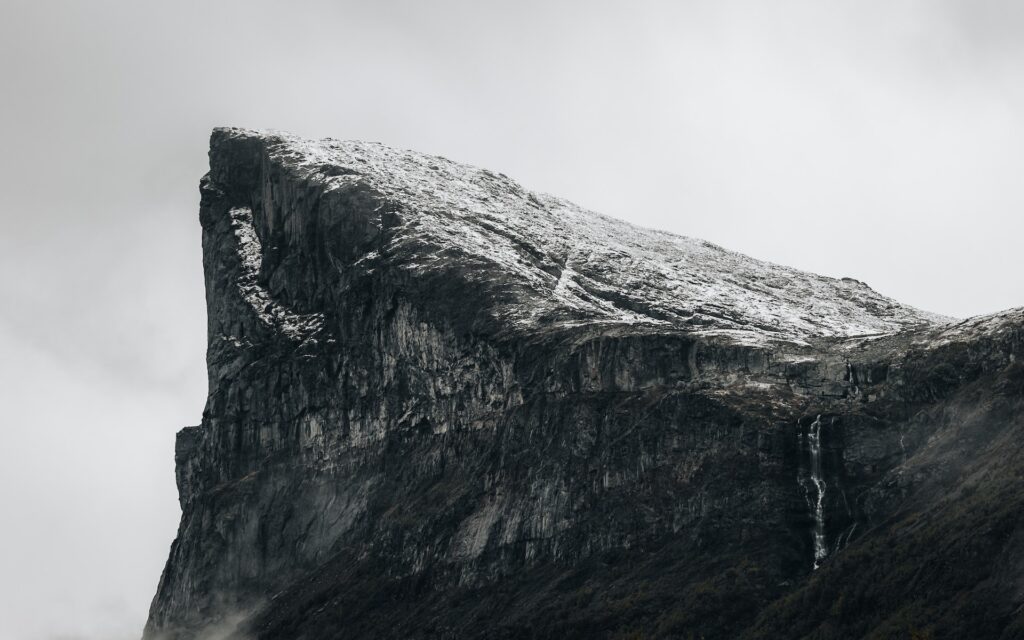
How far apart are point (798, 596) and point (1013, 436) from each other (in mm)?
35359

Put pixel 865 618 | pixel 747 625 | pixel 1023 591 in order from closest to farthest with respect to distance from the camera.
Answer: pixel 1023 591, pixel 865 618, pixel 747 625

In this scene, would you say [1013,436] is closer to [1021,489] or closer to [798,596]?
[1021,489]

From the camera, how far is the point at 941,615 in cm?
17338

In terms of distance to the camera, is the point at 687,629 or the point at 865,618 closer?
the point at 865,618

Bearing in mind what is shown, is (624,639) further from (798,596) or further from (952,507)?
(952,507)

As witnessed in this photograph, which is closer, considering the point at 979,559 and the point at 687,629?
the point at 979,559

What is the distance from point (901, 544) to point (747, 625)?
21.4 meters

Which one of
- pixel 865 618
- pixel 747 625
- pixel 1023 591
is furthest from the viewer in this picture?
pixel 747 625

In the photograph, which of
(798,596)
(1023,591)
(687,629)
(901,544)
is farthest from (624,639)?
(1023,591)

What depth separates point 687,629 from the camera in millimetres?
195625

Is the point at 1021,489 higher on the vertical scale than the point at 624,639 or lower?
higher

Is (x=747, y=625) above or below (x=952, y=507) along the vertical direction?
below

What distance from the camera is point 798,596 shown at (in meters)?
192

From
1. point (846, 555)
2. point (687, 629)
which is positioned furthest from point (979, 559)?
point (687, 629)
